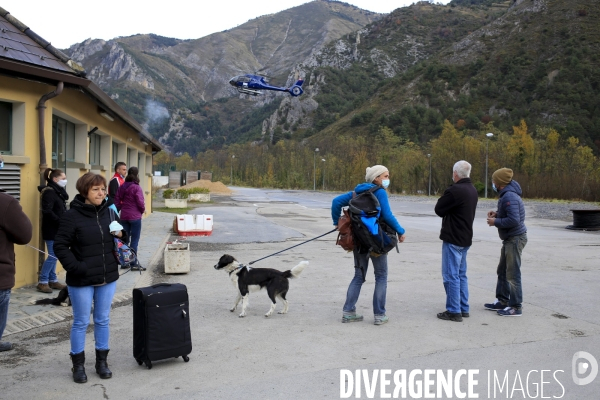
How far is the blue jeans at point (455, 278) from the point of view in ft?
22.9

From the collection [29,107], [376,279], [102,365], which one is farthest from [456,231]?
[29,107]

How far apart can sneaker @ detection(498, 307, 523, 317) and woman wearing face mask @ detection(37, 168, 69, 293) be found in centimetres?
622

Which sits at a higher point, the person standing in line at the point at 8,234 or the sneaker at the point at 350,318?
the person standing in line at the point at 8,234

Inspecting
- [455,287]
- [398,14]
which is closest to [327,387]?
[455,287]

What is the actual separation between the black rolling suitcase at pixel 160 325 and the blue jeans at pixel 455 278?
11.3ft

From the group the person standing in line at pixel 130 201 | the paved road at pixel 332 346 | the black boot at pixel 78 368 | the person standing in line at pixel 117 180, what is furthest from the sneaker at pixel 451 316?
the person standing in line at pixel 117 180

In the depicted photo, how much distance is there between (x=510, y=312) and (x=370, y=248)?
223cm

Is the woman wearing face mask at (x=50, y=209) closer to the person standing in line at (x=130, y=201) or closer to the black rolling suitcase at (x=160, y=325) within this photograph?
the person standing in line at (x=130, y=201)

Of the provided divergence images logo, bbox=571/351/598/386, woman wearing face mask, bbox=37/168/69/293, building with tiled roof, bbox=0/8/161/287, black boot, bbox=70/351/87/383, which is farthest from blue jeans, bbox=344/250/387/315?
building with tiled roof, bbox=0/8/161/287

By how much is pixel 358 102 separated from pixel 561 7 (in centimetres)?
4281

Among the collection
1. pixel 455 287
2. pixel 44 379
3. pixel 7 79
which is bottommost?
pixel 44 379

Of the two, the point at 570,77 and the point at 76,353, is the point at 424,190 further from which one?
the point at 76,353

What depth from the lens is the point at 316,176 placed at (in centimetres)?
9581

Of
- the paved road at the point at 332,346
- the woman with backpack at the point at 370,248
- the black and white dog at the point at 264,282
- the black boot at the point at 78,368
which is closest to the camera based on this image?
the paved road at the point at 332,346
